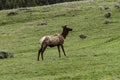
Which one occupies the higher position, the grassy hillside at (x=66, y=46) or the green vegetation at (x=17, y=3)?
the grassy hillside at (x=66, y=46)

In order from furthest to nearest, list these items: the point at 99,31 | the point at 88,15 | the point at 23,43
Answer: the point at 88,15 < the point at 99,31 < the point at 23,43

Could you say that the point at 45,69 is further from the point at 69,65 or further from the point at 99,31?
the point at 99,31

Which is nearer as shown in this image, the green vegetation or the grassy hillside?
the grassy hillside

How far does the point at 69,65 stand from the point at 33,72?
333 centimetres

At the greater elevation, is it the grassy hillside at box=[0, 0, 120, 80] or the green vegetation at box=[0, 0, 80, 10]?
the grassy hillside at box=[0, 0, 120, 80]

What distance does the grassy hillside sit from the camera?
28.3m

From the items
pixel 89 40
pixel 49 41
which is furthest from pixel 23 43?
pixel 49 41

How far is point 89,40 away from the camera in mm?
55938

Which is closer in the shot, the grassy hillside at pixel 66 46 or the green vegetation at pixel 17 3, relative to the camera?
the grassy hillside at pixel 66 46

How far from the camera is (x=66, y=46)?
52594 mm

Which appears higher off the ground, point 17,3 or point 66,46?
point 66,46

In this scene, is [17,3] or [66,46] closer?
[66,46]

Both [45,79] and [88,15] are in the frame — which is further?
[88,15]

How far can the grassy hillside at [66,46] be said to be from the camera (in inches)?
1115
